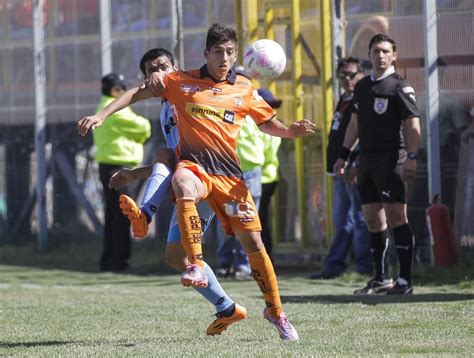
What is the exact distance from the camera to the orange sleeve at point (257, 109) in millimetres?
7773

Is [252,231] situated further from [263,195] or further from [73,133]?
[73,133]

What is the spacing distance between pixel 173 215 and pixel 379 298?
3024mm

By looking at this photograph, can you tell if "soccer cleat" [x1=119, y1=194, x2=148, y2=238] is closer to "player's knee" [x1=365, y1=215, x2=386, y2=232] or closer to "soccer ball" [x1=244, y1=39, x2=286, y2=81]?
"soccer ball" [x1=244, y1=39, x2=286, y2=81]

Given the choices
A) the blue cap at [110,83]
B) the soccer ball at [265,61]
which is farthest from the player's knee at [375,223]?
the blue cap at [110,83]

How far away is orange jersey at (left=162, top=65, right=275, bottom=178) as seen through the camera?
758 cm

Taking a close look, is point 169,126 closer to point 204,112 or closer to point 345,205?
point 204,112

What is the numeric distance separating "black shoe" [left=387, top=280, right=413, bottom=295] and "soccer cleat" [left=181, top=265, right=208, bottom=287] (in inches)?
142

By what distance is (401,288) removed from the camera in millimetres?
10500

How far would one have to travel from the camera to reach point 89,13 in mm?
17281

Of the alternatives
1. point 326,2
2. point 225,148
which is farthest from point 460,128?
point 225,148

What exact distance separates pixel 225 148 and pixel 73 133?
10104 millimetres

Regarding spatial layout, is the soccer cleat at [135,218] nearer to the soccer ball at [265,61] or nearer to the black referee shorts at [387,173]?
the soccer ball at [265,61]

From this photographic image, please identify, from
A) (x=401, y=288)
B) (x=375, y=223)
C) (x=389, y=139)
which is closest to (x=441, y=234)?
(x=375, y=223)

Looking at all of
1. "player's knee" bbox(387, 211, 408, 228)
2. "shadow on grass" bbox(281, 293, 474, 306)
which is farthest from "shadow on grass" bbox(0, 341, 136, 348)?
"player's knee" bbox(387, 211, 408, 228)
